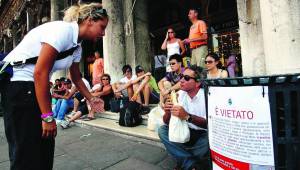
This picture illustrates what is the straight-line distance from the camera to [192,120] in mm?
2742

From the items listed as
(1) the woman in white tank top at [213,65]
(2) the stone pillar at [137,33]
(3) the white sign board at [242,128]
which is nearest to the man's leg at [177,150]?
(3) the white sign board at [242,128]

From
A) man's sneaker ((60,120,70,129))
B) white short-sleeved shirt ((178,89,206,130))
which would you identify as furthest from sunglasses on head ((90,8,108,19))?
man's sneaker ((60,120,70,129))

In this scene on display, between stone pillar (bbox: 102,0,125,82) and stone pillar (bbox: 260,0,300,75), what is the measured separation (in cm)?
530

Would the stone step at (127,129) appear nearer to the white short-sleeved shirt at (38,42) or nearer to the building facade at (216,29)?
the building facade at (216,29)

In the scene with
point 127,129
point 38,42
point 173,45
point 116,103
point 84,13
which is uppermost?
point 173,45

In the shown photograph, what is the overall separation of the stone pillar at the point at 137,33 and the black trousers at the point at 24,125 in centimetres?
662

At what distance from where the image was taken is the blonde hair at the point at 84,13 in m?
1.76

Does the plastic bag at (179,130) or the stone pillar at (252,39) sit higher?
the stone pillar at (252,39)

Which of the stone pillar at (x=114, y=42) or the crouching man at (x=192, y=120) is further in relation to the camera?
the stone pillar at (x=114, y=42)

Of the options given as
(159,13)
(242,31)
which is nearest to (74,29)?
(242,31)

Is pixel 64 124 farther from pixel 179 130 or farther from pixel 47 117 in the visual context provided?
pixel 47 117

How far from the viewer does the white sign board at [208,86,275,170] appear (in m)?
1.23

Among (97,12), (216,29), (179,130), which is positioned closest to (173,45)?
(216,29)

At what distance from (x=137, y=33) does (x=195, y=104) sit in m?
5.97
